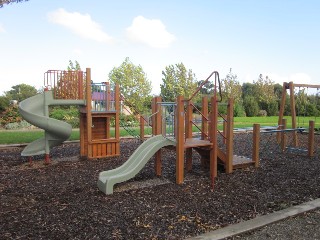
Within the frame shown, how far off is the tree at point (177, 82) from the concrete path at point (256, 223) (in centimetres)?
3699

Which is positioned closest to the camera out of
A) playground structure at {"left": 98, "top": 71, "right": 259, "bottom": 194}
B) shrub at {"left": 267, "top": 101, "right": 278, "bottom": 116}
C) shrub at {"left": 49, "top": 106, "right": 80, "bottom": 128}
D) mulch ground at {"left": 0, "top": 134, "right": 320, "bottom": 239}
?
mulch ground at {"left": 0, "top": 134, "right": 320, "bottom": 239}

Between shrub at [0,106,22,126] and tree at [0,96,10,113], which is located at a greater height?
tree at [0,96,10,113]

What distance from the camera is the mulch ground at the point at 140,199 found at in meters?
4.06

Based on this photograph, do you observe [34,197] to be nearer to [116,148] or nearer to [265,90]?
[116,148]

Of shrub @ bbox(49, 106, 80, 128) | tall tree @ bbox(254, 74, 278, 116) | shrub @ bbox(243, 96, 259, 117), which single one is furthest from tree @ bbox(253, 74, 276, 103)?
shrub @ bbox(49, 106, 80, 128)

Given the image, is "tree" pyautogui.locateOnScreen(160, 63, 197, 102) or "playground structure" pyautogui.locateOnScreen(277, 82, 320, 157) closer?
"playground structure" pyautogui.locateOnScreen(277, 82, 320, 157)

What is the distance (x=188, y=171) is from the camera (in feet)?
24.6

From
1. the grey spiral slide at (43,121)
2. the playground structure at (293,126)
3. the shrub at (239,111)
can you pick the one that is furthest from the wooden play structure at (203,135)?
the shrub at (239,111)

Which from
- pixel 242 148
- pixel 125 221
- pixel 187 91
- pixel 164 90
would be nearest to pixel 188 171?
pixel 125 221

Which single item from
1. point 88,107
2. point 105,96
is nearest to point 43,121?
point 88,107

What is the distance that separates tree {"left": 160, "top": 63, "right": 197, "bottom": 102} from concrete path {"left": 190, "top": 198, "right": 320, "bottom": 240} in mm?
36992

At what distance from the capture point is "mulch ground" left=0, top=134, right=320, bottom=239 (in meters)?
4.06

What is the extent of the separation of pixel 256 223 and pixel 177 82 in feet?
133

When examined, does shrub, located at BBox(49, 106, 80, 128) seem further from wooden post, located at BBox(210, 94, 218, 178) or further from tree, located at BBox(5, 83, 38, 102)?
wooden post, located at BBox(210, 94, 218, 178)
